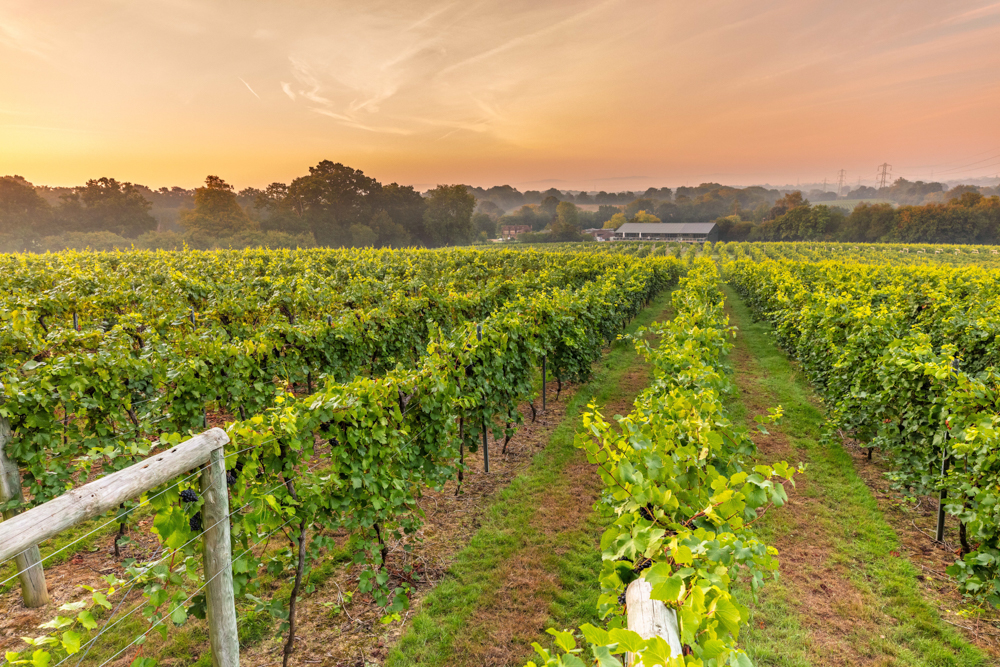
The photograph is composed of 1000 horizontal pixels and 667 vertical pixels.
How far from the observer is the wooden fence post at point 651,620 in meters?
1.78

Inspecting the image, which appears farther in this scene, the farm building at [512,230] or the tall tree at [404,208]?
the farm building at [512,230]

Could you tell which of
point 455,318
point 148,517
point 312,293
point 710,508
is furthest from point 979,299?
point 148,517

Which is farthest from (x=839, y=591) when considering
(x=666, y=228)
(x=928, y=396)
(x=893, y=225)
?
(x=666, y=228)

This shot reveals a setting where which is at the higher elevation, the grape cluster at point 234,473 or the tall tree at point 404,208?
the tall tree at point 404,208

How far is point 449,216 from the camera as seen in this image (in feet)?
263

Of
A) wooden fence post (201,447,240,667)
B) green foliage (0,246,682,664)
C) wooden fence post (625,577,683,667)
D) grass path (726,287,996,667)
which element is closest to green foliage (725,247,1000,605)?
grass path (726,287,996,667)

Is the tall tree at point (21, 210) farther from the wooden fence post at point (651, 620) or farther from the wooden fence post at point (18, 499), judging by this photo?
the wooden fence post at point (651, 620)

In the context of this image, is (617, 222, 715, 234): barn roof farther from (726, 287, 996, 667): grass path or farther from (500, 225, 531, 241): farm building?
(726, 287, 996, 667): grass path

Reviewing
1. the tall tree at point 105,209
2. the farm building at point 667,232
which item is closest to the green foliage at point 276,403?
the tall tree at point 105,209

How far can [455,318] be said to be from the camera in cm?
948

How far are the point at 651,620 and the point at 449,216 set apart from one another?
8205 cm

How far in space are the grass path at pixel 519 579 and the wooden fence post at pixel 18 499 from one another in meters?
3.18

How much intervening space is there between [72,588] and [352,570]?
8.31 ft

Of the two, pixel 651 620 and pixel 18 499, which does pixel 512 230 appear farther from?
pixel 651 620
